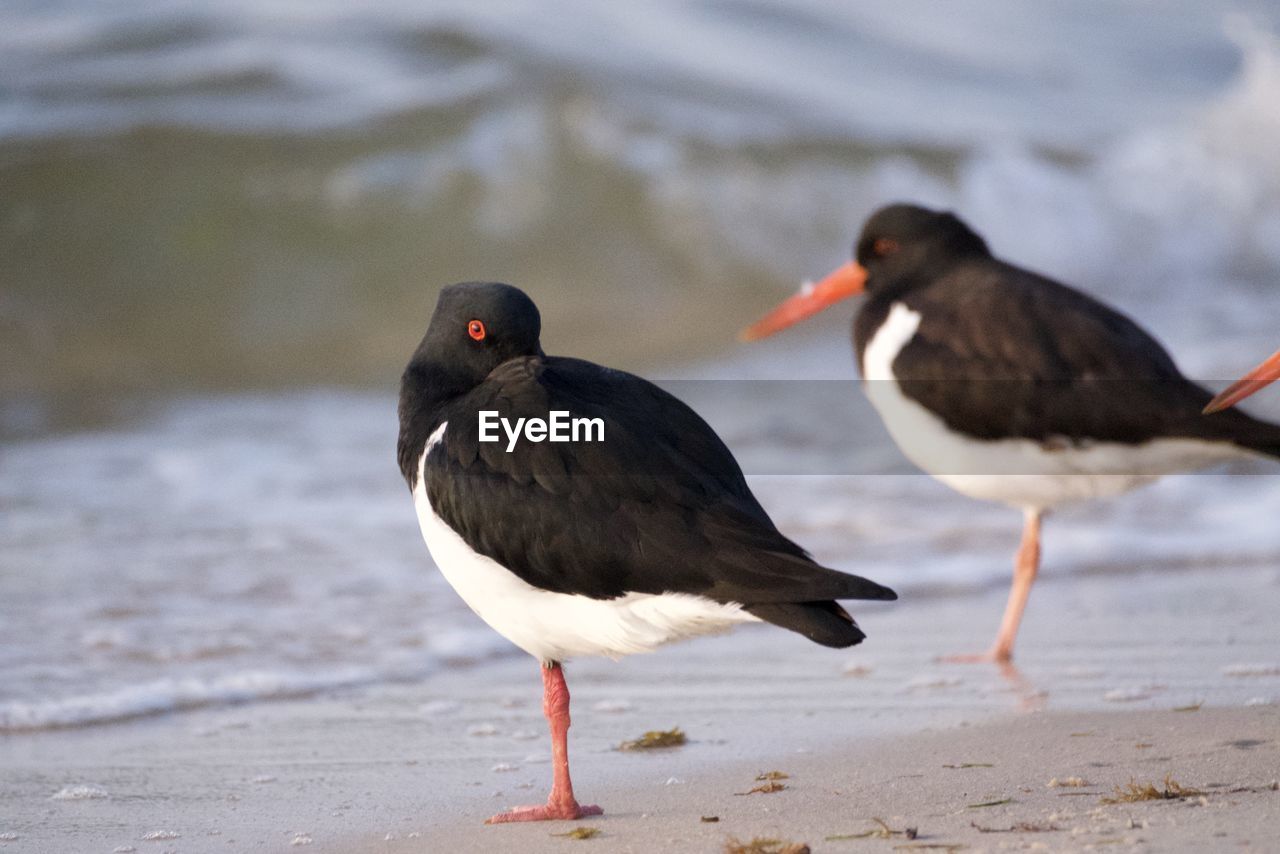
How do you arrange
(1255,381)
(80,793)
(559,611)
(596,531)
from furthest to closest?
(1255,381) → (80,793) → (559,611) → (596,531)

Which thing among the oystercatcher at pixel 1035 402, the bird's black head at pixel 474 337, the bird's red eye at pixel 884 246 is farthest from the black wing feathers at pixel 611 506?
the bird's red eye at pixel 884 246

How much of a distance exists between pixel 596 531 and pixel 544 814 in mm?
600

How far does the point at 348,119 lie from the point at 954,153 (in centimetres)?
503

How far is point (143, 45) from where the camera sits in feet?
41.9

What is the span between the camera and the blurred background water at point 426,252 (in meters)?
5.59

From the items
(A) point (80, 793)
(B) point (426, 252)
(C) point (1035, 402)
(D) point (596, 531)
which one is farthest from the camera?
(B) point (426, 252)

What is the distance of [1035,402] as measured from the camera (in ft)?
17.0

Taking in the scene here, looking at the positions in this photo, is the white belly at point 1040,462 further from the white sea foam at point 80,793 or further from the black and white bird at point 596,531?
the white sea foam at point 80,793

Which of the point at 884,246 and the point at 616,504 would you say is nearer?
the point at 616,504

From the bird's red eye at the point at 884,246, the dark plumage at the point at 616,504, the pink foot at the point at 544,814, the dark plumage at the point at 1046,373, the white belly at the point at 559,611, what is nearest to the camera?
the dark plumage at the point at 616,504

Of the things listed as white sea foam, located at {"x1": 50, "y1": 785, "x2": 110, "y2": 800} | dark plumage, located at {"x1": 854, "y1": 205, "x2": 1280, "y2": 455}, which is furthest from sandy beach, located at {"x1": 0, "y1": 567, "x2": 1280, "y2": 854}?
dark plumage, located at {"x1": 854, "y1": 205, "x2": 1280, "y2": 455}

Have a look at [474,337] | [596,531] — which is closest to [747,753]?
[596,531]

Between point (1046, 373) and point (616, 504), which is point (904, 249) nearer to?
point (1046, 373)

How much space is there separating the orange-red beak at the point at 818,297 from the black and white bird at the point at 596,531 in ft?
8.72
